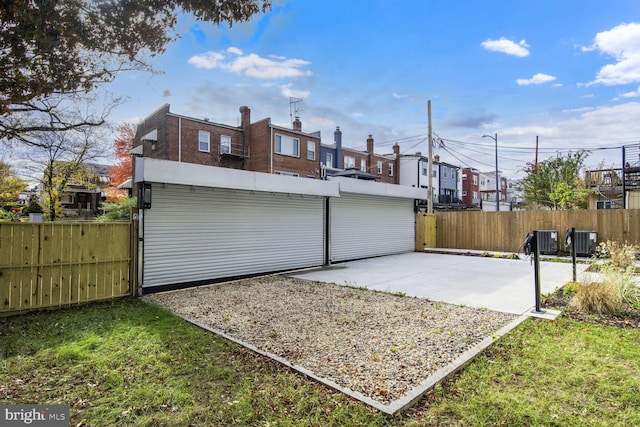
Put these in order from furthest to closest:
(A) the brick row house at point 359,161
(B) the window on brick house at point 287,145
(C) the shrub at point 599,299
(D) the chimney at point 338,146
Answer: (D) the chimney at point 338,146, (A) the brick row house at point 359,161, (B) the window on brick house at point 287,145, (C) the shrub at point 599,299

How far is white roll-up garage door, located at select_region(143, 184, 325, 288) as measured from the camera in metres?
8.19

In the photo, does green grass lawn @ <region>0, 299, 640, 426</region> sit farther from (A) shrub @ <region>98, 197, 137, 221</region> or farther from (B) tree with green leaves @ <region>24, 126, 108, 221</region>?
(B) tree with green leaves @ <region>24, 126, 108, 221</region>

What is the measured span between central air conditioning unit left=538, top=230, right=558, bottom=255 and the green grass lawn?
1123cm

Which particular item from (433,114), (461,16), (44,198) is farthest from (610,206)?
(44,198)

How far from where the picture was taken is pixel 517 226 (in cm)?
1600

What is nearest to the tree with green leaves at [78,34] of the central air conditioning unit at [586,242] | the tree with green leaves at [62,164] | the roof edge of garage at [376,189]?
the roof edge of garage at [376,189]

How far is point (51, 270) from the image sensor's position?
6605 mm

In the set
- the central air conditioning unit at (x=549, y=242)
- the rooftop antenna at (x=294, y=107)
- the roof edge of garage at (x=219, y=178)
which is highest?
the rooftop antenna at (x=294, y=107)

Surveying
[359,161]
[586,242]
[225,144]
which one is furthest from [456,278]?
[359,161]

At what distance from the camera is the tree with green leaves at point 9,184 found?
752 inches

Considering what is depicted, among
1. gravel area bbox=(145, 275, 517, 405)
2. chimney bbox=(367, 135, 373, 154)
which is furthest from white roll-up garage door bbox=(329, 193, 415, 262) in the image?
chimney bbox=(367, 135, 373, 154)

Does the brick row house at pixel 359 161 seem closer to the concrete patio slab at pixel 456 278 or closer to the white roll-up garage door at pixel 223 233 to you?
the concrete patio slab at pixel 456 278

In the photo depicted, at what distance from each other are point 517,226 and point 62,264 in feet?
55.6

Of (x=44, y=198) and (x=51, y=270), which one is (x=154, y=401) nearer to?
(x=51, y=270)
